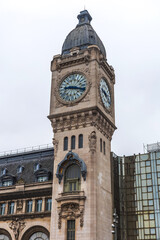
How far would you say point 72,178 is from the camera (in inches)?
2368

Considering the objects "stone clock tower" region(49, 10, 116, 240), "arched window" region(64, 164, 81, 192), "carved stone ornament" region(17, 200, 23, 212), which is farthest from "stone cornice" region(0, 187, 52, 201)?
"arched window" region(64, 164, 81, 192)

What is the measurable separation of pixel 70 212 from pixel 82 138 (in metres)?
12.7

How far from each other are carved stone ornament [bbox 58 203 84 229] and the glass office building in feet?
30.8

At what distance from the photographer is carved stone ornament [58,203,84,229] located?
5616 centimetres

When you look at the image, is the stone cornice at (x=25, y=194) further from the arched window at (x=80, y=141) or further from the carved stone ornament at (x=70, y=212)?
the arched window at (x=80, y=141)

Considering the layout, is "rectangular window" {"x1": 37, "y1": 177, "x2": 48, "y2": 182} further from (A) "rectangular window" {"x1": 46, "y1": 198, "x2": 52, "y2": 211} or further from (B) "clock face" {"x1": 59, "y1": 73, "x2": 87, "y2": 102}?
(B) "clock face" {"x1": 59, "y1": 73, "x2": 87, "y2": 102}

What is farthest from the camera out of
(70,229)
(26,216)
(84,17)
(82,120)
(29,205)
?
(84,17)

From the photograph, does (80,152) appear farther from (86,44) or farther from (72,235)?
(86,44)

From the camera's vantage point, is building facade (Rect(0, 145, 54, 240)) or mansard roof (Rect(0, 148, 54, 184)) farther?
mansard roof (Rect(0, 148, 54, 184))

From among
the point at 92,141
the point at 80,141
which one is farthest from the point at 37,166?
the point at 92,141

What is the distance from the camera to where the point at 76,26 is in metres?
78.6

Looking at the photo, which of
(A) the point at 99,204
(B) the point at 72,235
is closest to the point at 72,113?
(A) the point at 99,204

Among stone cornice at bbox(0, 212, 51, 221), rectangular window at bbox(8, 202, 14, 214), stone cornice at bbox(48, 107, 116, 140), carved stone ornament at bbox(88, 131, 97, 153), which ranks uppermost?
stone cornice at bbox(48, 107, 116, 140)

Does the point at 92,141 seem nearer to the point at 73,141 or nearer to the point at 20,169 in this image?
the point at 73,141
